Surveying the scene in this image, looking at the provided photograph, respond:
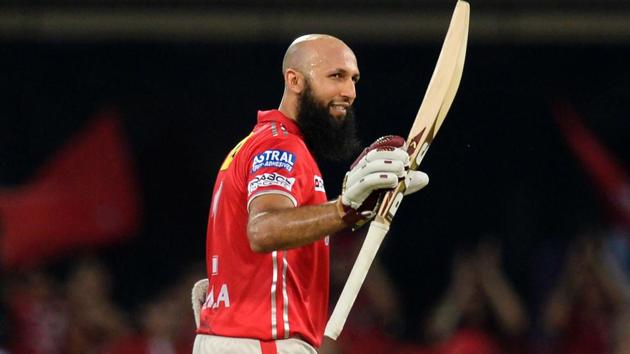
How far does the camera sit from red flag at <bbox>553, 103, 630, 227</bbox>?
8734 millimetres

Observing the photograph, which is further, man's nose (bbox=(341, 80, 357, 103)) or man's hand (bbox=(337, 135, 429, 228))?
man's nose (bbox=(341, 80, 357, 103))

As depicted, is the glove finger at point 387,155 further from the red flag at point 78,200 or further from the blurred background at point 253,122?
the red flag at point 78,200

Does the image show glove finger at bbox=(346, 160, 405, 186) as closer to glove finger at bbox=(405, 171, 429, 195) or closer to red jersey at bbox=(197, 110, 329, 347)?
red jersey at bbox=(197, 110, 329, 347)

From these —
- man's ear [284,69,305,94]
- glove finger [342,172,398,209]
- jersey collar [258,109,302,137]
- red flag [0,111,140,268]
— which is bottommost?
Result: red flag [0,111,140,268]

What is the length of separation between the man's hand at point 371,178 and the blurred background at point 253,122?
4.60 meters

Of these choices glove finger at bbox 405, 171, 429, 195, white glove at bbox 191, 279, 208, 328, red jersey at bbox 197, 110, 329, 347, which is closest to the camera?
red jersey at bbox 197, 110, 329, 347

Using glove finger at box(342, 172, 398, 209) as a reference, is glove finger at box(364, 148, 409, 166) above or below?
above

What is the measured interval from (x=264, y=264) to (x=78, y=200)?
505 centimetres

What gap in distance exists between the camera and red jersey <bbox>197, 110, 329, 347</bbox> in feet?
13.5

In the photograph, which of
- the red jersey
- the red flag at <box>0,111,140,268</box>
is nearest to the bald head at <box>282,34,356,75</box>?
the red jersey

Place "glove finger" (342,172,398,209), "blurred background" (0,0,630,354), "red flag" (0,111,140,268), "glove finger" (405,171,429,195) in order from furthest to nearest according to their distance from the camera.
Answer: "red flag" (0,111,140,268) → "blurred background" (0,0,630,354) → "glove finger" (405,171,429,195) → "glove finger" (342,172,398,209)

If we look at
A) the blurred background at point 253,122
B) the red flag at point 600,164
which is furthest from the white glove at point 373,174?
the red flag at point 600,164

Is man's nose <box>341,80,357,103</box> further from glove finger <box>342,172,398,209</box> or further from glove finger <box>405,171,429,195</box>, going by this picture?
glove finger <box>342,172,398,209</box>

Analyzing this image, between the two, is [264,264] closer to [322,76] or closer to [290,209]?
[290,209]
